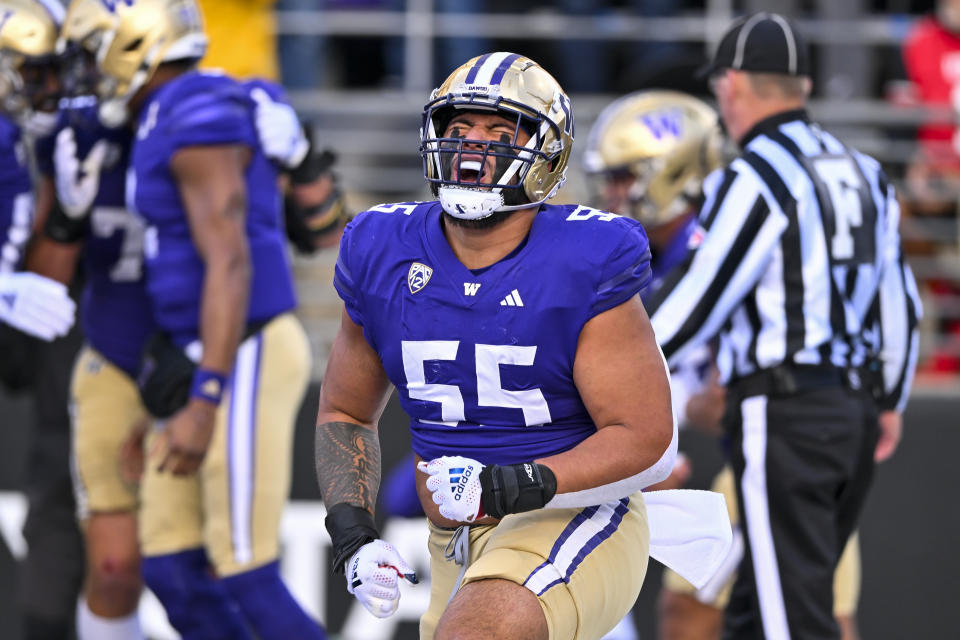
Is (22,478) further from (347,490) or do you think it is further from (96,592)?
(347,490)

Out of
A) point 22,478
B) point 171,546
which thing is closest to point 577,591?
point 171,546

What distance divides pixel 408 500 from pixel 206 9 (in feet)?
8.18

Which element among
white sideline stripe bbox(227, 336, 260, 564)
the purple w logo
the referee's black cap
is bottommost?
white sideline stripe bbox(227, 336, 260, 564)

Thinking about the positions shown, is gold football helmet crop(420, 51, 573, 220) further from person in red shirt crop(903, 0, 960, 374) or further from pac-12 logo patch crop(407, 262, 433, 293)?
person in red shirt crop(903, 0, 960, 374)

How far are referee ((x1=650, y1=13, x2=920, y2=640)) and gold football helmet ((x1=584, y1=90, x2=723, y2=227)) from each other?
1.14 m

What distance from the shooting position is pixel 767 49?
179 inches

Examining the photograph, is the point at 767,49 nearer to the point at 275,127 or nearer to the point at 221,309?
the point at 275,127

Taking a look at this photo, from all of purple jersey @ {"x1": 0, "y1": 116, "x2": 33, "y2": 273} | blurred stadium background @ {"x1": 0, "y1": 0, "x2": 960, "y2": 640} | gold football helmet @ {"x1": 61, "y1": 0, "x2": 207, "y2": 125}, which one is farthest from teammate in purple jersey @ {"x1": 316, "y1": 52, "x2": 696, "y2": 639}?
blurred stadium background @ {"x1": 0, "y1": 0, "x2": 960, "y2": 640}

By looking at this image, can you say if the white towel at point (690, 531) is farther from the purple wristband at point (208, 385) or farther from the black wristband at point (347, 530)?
the purple wristband at point (208, 385)

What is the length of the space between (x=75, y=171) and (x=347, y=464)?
1.99 meters

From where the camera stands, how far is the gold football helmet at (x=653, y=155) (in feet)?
18.5

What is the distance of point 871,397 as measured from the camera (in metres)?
4.43

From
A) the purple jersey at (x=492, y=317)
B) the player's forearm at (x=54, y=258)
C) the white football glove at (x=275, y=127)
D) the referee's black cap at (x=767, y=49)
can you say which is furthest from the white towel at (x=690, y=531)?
the player's forearm at (x=54, y=258)

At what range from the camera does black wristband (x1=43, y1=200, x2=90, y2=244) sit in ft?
16.5
